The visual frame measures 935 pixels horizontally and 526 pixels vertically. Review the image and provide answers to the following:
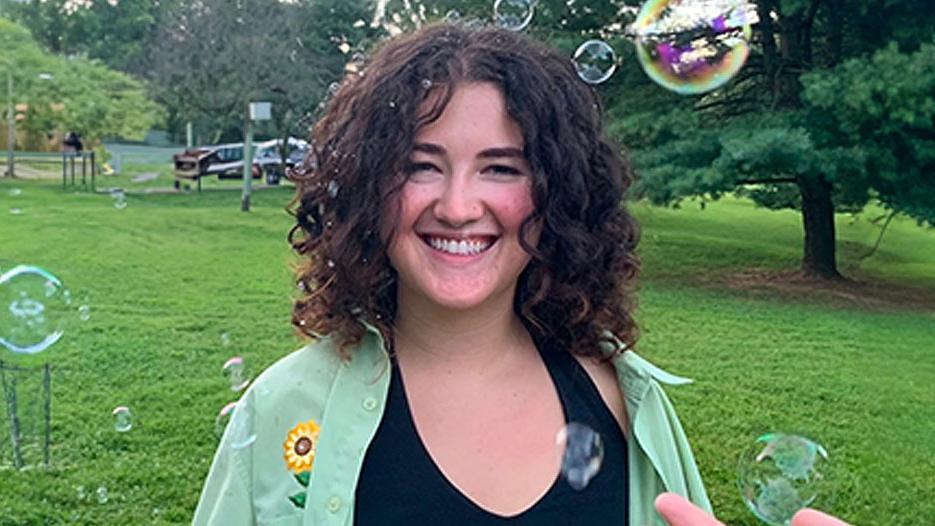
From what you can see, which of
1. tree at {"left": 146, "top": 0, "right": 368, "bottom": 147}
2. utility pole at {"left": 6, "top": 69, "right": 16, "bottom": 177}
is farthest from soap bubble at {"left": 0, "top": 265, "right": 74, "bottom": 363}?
tree at {"left": 146, "top": 0, "right": 368, "bottom": 147}

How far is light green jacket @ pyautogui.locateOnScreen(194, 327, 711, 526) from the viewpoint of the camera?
1324 mm

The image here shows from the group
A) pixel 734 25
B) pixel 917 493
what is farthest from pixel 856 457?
pixel 734 25

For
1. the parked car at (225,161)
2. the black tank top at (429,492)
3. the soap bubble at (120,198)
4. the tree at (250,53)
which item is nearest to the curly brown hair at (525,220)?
the black tank top at (429,492)

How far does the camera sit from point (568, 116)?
1.51 m

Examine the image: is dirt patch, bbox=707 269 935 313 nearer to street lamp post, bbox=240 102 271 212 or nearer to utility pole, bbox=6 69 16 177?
street lamp post, bbox=240 102 271 212

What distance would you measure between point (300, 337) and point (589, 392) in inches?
18.7

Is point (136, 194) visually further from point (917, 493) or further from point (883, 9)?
point (917, 493)

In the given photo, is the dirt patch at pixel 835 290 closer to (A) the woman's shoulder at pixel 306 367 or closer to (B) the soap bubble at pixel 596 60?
(B) the soap bubble at pixel 596 60

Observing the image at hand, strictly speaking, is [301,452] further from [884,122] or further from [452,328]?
[884,122]

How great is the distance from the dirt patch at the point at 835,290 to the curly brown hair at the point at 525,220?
358 inches

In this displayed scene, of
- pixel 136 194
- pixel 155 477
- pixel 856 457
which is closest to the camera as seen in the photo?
pixel 155 477

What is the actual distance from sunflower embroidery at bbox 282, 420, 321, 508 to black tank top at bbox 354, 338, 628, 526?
73 mm

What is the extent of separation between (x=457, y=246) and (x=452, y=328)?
0.52 ft

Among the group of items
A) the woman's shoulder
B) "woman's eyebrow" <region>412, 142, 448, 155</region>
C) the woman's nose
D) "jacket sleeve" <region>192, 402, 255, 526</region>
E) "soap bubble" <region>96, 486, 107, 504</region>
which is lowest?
"soap bubble" <region>96, 486, 107, 504</region>
